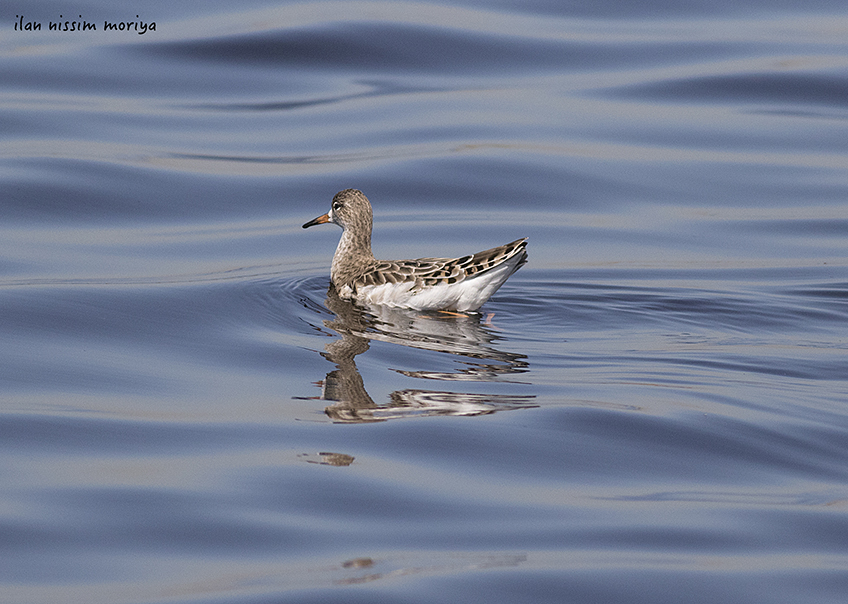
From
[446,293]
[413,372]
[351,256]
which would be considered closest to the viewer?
[413,372]

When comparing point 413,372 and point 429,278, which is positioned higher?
point 429,278

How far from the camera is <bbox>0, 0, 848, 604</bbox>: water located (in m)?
5.71

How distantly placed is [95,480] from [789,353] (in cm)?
529

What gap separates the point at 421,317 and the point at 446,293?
12.4 inches

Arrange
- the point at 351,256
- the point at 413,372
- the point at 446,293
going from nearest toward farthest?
the point at 413,372 < the point at 446,293 < the point at 351,256

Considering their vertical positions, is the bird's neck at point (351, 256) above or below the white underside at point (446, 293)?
above

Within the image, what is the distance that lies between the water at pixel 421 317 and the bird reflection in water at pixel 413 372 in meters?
0.04

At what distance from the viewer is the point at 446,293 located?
34.8 ft

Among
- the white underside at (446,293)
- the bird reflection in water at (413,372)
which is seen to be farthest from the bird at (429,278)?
the bird reflection in water at (413,372)

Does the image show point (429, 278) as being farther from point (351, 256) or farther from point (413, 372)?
point (413, 372)

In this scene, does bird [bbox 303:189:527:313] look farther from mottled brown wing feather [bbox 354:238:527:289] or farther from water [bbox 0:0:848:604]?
water [bbox 0:0:848:604]

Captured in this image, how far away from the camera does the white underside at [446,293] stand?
10398mm

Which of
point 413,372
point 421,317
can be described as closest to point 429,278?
point 421,317

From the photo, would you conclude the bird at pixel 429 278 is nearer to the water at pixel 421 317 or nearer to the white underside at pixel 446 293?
the white underside at pixel 446 293
